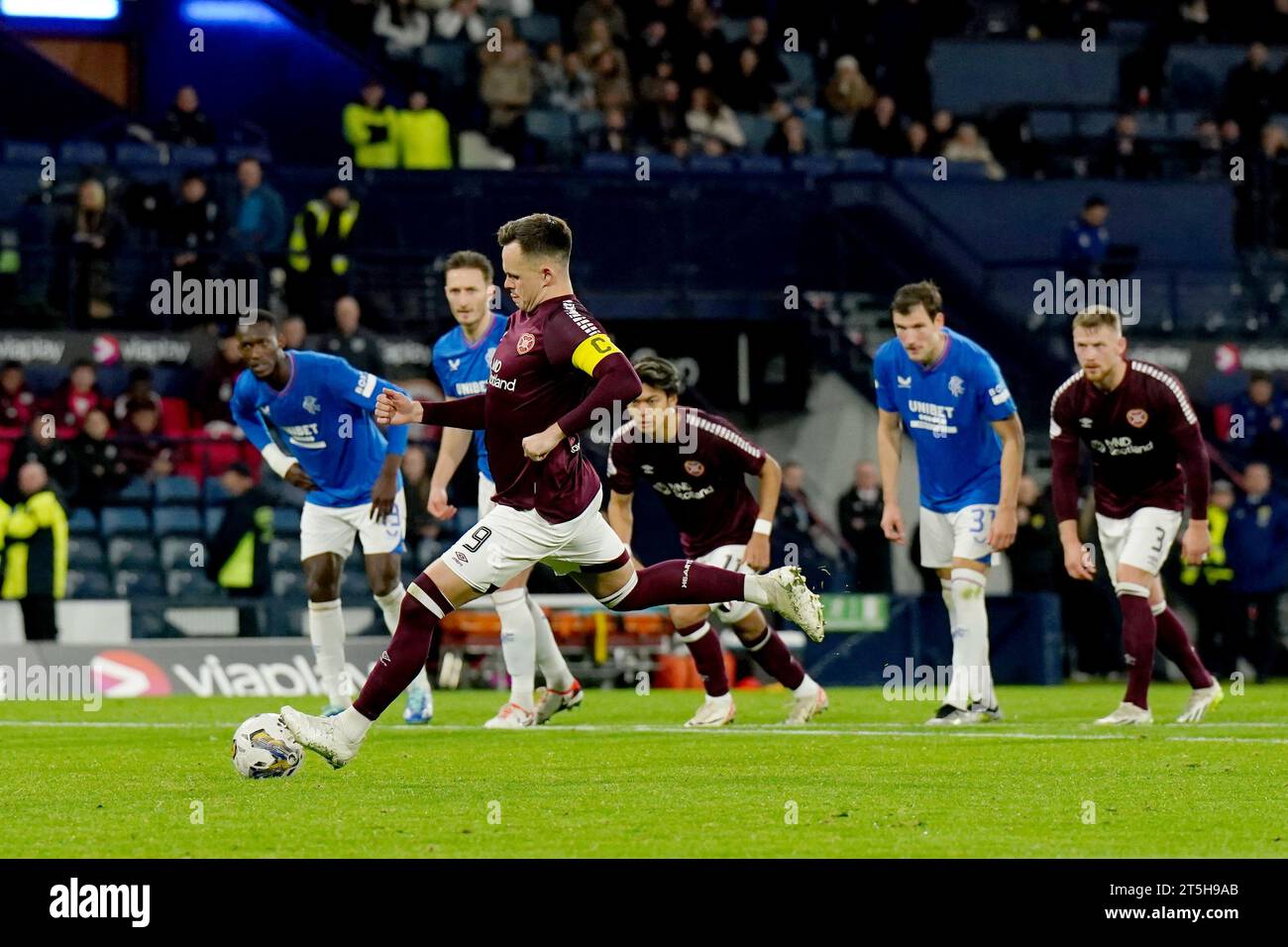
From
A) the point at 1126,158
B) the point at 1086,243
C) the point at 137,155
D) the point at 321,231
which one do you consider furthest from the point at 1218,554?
the point at 137,155

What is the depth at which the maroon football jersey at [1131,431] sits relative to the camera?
12680mm

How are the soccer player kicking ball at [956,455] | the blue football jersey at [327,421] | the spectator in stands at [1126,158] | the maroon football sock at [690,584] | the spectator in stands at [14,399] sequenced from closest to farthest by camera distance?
the maroon football sock at [690,584]
the soccer player kicking ball at [956,455]
the blue football jersey at [327,421]
the spectator in stands at [14,399]
the spectator in stands at [1126,158]

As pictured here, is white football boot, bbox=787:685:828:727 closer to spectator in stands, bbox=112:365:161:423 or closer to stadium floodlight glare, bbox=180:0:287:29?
spectator in stands, bbox=112:365:161:423

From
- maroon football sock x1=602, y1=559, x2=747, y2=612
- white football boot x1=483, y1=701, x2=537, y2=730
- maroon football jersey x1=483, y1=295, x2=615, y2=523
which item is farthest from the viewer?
white football boot x1=483, y1=701, x2=537, y2=730

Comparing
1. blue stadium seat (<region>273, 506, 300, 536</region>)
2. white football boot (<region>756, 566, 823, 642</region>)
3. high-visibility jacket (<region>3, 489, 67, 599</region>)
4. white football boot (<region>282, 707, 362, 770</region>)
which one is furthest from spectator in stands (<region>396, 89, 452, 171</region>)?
white football boot (<region>282, 707, 362, 770</region>)

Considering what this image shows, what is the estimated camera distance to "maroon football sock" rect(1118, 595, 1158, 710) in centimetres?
1277

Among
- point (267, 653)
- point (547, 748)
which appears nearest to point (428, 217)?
point (267, 653)

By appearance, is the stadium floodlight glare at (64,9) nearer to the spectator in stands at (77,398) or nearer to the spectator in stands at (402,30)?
the spectator in stands at (402,30)

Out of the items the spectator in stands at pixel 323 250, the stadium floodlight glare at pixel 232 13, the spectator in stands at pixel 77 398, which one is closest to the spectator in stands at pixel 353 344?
the spectator in stands at pixel 323 250

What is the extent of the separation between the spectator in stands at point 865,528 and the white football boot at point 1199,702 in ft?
24.4

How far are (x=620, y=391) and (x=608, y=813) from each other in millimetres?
1841

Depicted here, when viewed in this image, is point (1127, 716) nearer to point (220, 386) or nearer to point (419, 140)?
point (220, 386)

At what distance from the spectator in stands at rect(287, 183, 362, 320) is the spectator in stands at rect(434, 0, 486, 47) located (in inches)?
165
